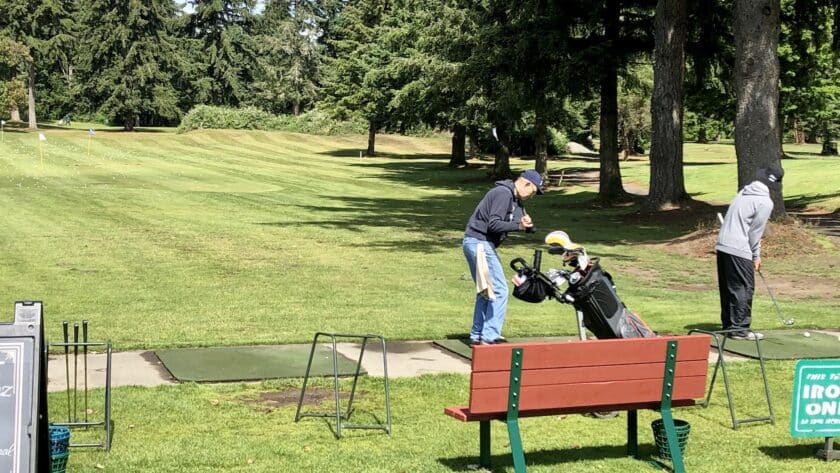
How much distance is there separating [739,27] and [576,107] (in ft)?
83.7

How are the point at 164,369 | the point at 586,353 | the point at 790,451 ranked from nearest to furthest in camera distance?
the point at 586,353 → the point at 790,451 → the point at 164,369

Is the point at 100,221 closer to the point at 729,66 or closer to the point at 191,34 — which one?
the point at 729,66

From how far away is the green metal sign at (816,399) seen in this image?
680cm

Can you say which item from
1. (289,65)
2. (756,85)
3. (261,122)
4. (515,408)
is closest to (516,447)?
(515,408)

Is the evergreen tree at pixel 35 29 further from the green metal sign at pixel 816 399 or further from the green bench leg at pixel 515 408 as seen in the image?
the green metal sign at pixel 816 399

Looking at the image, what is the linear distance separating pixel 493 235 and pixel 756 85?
45.1 feet

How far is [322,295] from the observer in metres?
14.9

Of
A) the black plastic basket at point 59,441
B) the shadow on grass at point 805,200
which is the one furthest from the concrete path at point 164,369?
the shadow on grass at point 805,200

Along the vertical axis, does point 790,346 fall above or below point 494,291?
below

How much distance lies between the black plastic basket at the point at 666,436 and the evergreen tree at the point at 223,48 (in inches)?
3249

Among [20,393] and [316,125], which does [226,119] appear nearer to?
[316,125]

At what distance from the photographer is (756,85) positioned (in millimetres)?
21688

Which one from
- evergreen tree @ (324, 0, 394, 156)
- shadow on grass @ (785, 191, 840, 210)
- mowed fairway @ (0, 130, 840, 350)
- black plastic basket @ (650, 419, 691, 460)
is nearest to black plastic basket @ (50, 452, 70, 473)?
black plastic basket @ (650, 419, 691, 460)

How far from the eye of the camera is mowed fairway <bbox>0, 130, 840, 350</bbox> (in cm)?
1279
